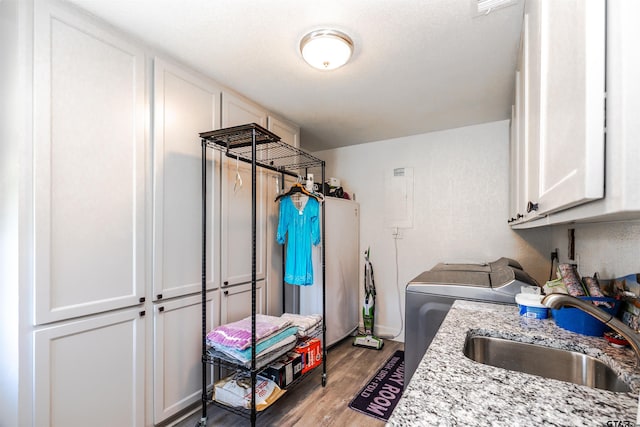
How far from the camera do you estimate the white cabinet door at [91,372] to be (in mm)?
1287

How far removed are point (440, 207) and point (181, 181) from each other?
8.06ft

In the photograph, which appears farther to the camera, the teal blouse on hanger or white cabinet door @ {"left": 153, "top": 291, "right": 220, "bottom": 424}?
the teal blouse on hanger

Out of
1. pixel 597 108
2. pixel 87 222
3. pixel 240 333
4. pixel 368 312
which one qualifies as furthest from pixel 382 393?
pixel 597 108

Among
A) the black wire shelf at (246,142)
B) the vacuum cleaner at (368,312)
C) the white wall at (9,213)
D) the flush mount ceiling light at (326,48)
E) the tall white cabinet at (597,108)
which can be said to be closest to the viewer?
the tall white cabinet at (597,108)

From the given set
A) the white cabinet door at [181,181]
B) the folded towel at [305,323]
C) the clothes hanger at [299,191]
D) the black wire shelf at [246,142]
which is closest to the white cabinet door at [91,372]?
the white cabinet door at [181,181]

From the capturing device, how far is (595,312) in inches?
30.8

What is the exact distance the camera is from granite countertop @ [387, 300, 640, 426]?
0.64m

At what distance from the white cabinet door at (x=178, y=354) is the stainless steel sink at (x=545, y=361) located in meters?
1.58

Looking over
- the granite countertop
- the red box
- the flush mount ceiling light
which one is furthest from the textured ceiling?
the red box

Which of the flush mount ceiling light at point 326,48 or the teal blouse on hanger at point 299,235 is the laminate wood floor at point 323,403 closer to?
the teal blouse on hanger at point 299,235

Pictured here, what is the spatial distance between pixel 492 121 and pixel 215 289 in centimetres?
286

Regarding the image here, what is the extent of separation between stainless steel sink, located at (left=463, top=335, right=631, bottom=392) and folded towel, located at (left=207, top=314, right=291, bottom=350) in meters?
1.15

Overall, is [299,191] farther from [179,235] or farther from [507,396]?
[507,396]

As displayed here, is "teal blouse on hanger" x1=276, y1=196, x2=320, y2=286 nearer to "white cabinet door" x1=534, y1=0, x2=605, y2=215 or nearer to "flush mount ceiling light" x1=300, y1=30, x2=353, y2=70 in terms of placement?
"flush mount ceiling light" x1=300, y1=30, x2=353, y2=70
